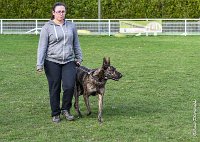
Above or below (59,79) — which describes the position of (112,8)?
above

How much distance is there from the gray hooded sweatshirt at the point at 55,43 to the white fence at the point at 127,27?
80.0 feet

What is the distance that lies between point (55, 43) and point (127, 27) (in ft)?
81.4

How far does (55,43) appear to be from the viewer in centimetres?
838

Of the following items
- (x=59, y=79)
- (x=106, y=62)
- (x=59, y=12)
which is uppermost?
(x=59, y=12)

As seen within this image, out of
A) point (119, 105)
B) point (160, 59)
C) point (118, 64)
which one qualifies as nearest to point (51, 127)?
point (119, 105)

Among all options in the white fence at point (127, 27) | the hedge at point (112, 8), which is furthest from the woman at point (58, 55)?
the hedge at point (112, 8)

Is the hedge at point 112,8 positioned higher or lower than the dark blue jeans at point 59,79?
higher

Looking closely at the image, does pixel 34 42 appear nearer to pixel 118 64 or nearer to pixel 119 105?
pixel 118 64

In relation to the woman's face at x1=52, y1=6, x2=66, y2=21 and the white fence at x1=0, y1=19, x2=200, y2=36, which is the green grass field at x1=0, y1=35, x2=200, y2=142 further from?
the white fence at x1=0, y1=19, x2=200, y2=36

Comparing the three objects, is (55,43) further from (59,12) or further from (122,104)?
(122,104)

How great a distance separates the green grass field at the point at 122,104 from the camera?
7.62m

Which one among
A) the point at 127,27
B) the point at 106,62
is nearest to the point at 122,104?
the point at 106,62

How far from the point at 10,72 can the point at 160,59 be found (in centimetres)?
617

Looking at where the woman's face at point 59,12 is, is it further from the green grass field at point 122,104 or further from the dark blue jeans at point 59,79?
the green grass field at point 122,104
